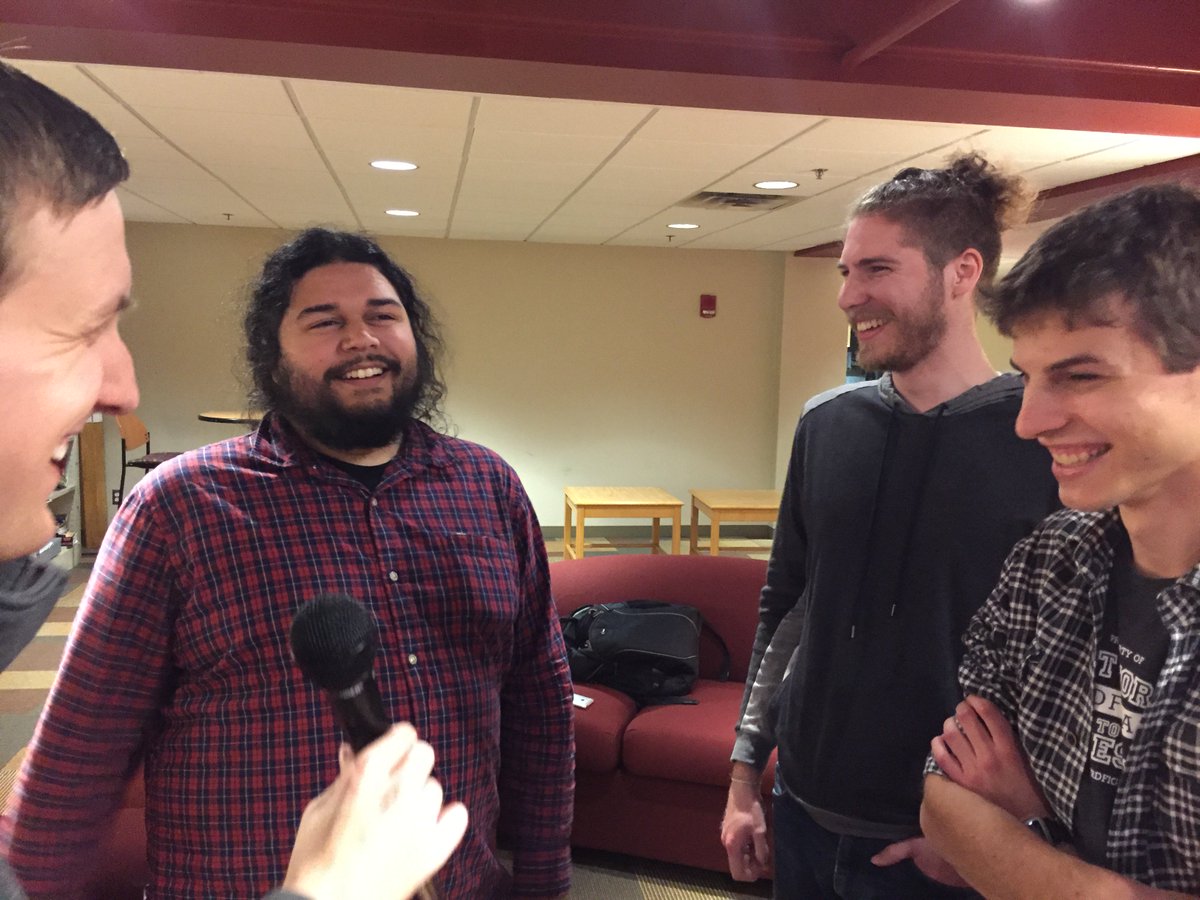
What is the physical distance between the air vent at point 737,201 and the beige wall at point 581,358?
8.13 ft

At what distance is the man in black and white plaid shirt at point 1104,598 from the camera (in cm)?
83

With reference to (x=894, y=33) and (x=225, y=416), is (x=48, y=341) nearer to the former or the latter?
(x=894, y=33)

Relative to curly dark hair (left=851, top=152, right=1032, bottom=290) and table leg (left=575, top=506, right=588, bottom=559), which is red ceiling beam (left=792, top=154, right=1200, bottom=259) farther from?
table leg (left=575, top=506, right=588, bottom=559)

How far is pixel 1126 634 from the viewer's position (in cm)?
93

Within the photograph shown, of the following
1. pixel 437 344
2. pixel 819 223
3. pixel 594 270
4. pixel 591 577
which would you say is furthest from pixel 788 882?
pixel 594 270

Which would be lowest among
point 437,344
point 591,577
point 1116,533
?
point 591,577

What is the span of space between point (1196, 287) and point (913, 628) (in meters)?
0.67

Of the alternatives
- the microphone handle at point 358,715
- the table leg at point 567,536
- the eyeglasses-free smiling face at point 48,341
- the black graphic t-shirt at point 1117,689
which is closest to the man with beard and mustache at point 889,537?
the black graphic t-shirt at point 1117,689

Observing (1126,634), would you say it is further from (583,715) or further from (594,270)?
(594,270)

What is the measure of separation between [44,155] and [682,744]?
8.96 feet

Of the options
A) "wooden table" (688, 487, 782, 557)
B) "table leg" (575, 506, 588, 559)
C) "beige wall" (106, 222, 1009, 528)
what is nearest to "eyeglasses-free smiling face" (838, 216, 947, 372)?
"wooden table" (688, 487, 782, 557)

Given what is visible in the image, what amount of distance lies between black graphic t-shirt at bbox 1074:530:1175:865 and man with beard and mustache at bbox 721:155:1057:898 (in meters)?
0.36

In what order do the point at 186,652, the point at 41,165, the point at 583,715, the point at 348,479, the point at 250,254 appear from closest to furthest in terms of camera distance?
the point at 41,165 < the point at 186,652 < the point at 348,479 < the point at 583,715 < the point at 250,254

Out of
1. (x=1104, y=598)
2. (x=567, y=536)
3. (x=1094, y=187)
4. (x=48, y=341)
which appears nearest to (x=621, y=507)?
(x=567, y=536)
